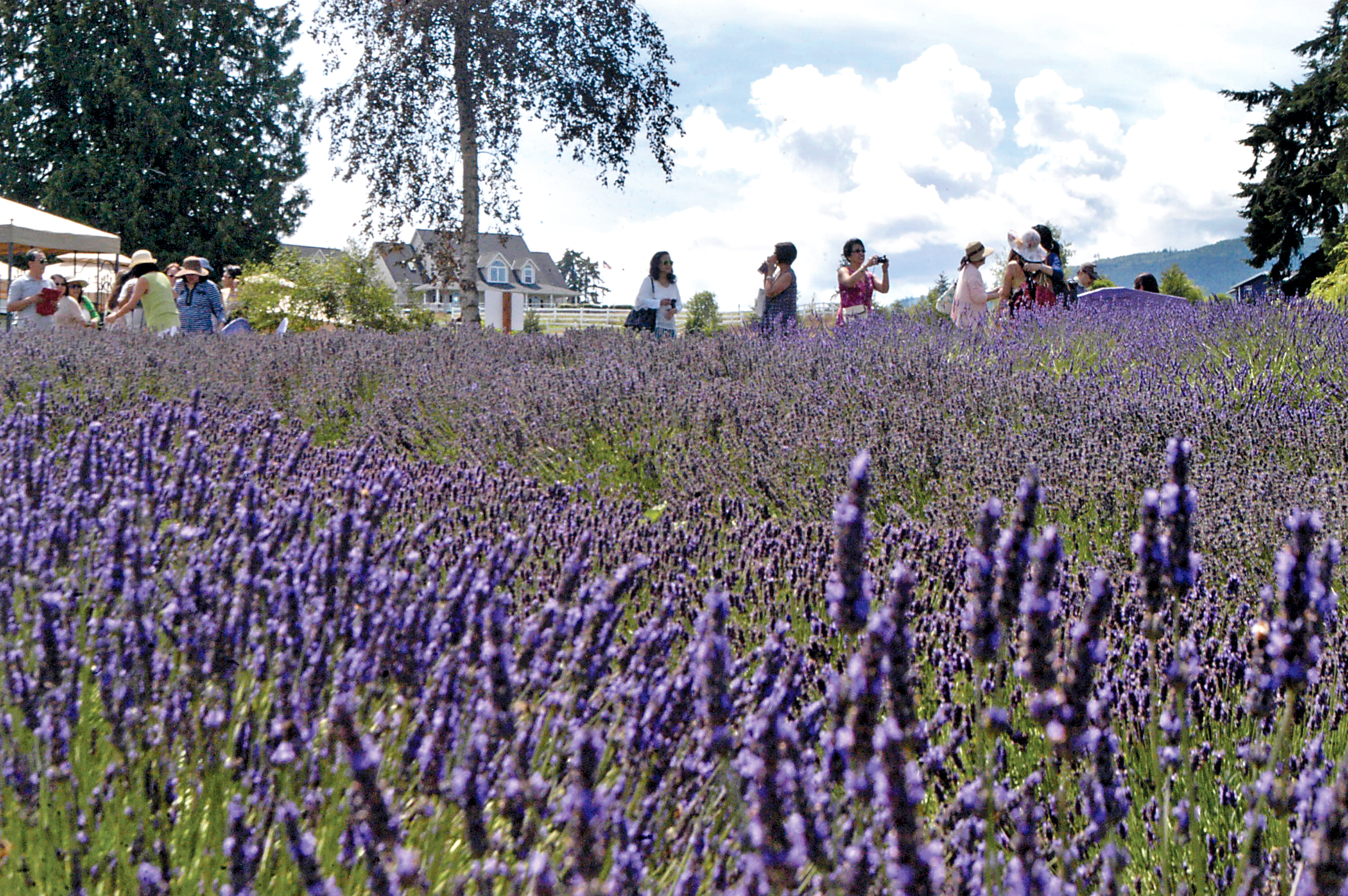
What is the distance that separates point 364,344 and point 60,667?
633 centimetres

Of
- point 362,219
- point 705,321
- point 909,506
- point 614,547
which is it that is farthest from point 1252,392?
point 705,321

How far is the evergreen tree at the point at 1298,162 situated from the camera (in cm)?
2988

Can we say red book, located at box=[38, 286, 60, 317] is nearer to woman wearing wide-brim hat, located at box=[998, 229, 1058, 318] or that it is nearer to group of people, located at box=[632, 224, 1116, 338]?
group of people, located at box=[632, 224, 1116, 338]

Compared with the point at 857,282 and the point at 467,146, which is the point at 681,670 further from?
the point at 467,146

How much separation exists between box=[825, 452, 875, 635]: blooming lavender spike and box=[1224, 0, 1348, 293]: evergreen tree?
3270cm

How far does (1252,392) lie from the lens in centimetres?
480

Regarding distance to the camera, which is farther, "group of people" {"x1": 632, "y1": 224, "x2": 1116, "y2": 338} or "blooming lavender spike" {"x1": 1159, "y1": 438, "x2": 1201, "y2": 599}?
"group of people" {"x1": 632, "y1": 224, "x2": 1116, "y2": 338}

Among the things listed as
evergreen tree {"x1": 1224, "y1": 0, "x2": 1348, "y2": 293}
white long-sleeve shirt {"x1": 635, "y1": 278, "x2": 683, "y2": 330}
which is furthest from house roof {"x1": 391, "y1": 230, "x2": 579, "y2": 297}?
white long-sleeve shirt {"x1": 635, "y1": 278, "x2": 683, "y2": 330}

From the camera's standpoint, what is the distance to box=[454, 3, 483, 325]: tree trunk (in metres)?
16.4

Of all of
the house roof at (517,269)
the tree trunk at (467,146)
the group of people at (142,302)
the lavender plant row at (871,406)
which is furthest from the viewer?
the house roof at (517,269)

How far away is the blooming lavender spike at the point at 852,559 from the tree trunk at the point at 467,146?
15.5m

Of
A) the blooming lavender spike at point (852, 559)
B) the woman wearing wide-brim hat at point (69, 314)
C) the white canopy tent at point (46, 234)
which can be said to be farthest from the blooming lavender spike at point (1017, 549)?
the white canopy tent at point (46, 234)

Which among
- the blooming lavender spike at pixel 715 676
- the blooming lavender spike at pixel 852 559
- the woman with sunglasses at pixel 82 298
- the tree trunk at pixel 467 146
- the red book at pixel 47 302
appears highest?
the tree trunk at pixel 467 146

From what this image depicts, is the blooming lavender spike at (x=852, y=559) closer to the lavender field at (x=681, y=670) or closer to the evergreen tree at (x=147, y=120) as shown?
the lavender field at (x=681, y=670)
